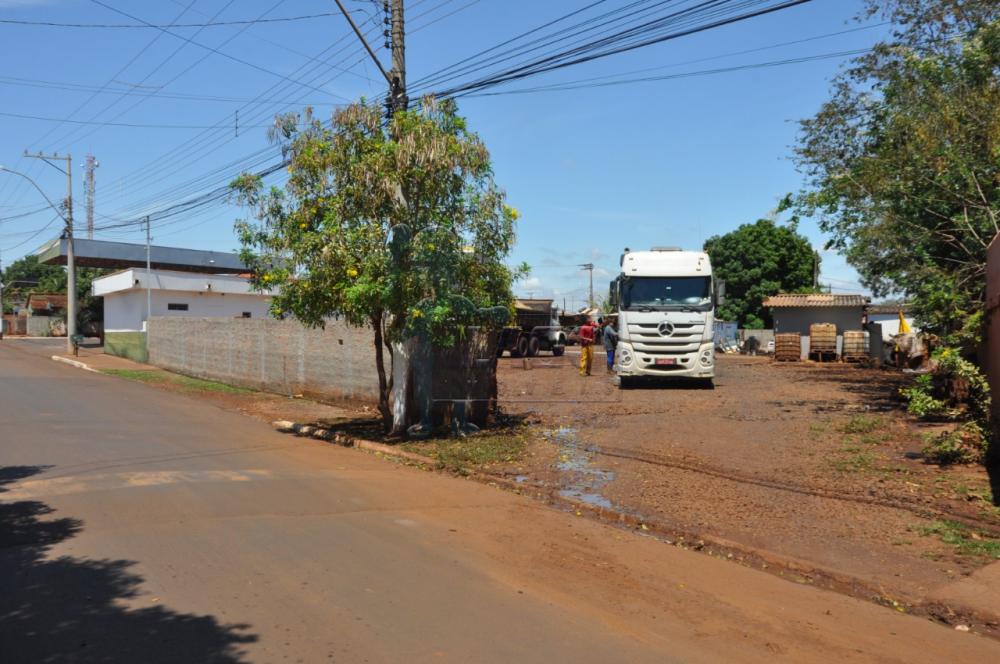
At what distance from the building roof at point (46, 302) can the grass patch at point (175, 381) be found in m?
41.8

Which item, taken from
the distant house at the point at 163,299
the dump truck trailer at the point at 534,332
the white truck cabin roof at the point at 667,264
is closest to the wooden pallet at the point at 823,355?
the dump truck trailer at the point at 534,332

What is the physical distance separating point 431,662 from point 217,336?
2264cm

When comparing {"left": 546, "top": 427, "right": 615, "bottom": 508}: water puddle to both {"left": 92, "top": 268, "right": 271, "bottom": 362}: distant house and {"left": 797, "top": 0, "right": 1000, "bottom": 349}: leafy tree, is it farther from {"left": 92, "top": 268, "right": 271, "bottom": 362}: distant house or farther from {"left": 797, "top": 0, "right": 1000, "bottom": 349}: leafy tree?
{"left": 92, "top": 268, "right": 271, "bottom": 362}: distant house

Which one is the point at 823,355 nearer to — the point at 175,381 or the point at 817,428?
the point at 817,428

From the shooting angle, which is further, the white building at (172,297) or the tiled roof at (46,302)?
the tiled roof at (46,302)

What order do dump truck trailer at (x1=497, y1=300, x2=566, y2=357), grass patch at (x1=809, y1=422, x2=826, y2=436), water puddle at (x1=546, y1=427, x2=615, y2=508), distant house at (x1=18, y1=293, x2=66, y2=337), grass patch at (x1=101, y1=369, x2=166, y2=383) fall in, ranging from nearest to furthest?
water puddle at (x1=546, y1=427, x2=615, y2=508) → grass patch at (x1=809, y1=422, x2=826, y2=436) → grass patch at (x1=101, y1=369, x2=166, y2=383) → dump truck trailer at (x1=497, y1=300, x2=566, y2=357) → distant house at (x1=18, y1=293, x2=66, y2=337)

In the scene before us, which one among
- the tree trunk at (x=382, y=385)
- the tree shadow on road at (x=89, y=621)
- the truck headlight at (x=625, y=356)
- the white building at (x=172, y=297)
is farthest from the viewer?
the white building at (x=172, y=297)

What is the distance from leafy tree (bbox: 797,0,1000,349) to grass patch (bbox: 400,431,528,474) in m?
6.91

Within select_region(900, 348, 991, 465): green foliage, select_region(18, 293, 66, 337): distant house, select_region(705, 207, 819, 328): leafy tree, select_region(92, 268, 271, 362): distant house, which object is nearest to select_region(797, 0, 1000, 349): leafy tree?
select_region(900, 348, 991, 465): green foliage

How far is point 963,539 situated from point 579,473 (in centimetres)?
468

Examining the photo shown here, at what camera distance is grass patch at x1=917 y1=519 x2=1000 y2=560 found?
6855 millimetres

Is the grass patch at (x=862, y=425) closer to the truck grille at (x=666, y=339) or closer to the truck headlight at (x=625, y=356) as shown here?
the truck grille at (x=666, y=339)

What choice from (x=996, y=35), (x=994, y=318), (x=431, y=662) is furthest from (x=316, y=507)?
(x=996, y=35)

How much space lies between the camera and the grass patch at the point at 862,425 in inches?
507
